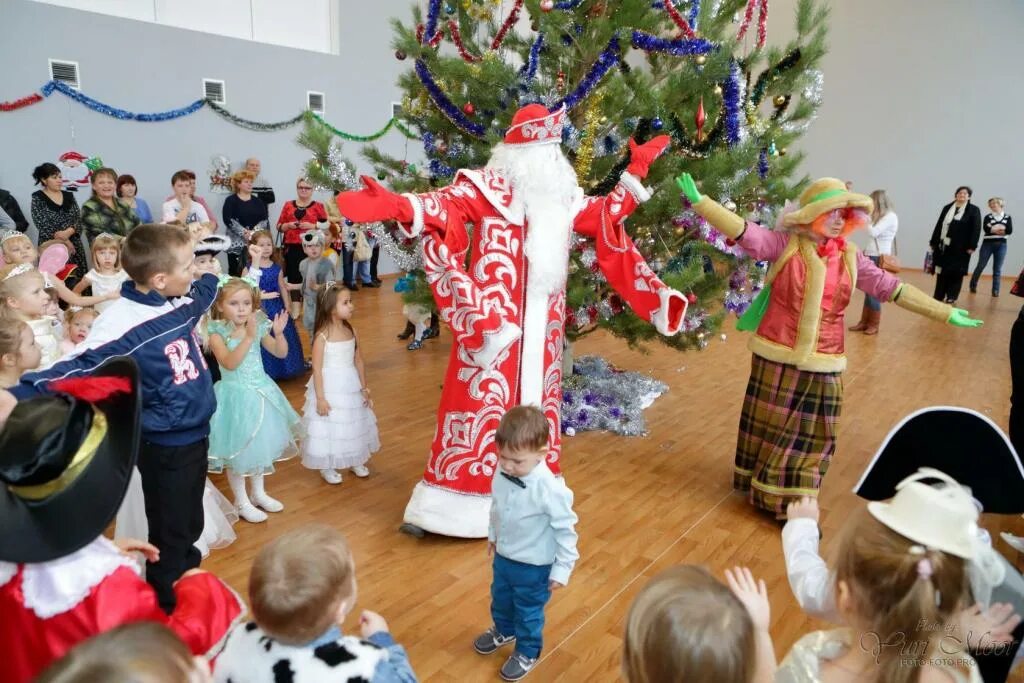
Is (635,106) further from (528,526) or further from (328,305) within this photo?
(528,526)

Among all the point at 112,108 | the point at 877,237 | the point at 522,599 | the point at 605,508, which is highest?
the point at 112,108

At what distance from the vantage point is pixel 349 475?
12.6 feet

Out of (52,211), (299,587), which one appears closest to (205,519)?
(299,587)

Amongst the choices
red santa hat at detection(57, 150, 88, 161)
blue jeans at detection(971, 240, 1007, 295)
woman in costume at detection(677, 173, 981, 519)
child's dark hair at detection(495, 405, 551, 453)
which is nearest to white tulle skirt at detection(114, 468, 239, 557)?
child's dark hair at detection(495, 405, 551, 453)

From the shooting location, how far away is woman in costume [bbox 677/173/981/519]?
3.15 meters

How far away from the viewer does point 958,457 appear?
175 cm

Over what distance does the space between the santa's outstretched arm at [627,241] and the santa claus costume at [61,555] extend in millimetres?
2142

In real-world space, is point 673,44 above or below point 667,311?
above

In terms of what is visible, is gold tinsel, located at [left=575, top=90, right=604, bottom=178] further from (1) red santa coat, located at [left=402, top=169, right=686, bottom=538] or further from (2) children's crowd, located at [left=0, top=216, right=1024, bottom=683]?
(2) children's crowd, located at [left=0, top=216, right=1024, bottom=683]

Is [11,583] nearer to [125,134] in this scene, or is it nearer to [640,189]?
[640,189]

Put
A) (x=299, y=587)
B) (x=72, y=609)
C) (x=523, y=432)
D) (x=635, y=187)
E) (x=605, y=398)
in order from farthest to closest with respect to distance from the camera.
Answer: (x=605, y=398) < (x=635, y=187) < (x=523, y=432) < (x=72, y=609) < (x=299, y=587)

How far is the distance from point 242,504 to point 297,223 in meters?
3.78

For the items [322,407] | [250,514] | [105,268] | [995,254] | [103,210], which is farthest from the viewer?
[995,254]

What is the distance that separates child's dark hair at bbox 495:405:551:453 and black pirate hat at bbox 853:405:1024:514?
2.95 feet
